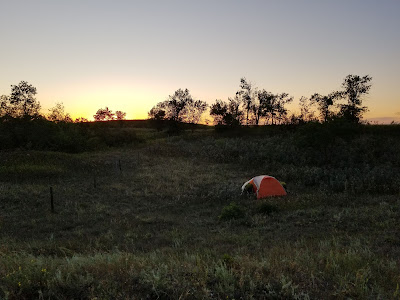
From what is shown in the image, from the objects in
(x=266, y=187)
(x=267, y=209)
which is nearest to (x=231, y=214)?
(x=267, y=209)

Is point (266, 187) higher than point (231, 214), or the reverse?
point (266, 187)

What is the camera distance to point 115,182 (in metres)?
26.2

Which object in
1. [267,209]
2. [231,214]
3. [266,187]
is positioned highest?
[266,187]

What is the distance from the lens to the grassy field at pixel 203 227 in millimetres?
4199

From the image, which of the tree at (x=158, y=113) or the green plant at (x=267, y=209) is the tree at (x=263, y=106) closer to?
the tree at (x=158, y=113)

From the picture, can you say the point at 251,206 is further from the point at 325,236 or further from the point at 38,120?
the point at 38,120

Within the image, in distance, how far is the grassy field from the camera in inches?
165

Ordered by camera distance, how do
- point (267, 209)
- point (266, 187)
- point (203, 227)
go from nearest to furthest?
point (203, 227)
point (267, 209)
point (266, 187)

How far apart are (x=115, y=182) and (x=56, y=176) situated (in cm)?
668

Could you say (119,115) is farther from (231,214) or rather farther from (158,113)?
(231,214)

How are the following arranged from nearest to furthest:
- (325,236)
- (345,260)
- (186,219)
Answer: (345,260)
(325,236)
(186,219)

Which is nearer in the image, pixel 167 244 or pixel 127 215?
pixel 167 244

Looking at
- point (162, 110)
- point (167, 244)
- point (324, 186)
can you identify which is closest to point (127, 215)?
point (167, 244)

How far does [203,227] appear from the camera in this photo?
43.9 ft
